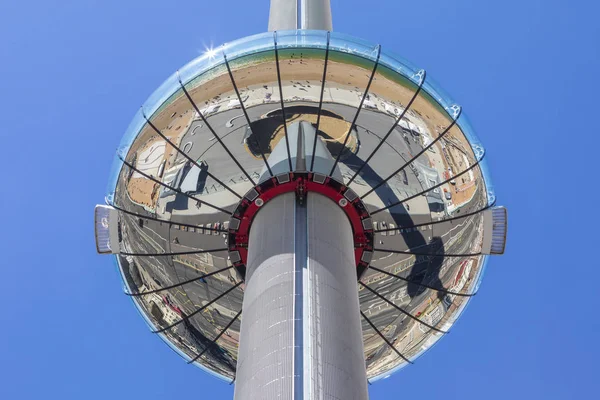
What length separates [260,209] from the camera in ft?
50.3

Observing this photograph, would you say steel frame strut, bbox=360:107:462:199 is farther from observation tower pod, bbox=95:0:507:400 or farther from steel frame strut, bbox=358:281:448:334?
steel frame strut, bbox=358:281:448:334

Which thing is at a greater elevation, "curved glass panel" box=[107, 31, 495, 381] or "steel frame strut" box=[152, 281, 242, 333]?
"curved glass panel" box=[107, 31, 495, 381]

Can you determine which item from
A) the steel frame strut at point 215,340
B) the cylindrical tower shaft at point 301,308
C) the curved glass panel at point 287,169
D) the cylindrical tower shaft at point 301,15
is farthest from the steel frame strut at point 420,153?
the cylindrical tower shaft at point 301,15

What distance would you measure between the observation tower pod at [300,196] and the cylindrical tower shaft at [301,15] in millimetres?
8343

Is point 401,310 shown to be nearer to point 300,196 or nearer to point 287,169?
point 300,196

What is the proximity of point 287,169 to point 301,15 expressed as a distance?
35.5 feet

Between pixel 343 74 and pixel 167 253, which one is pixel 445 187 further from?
Result: pixel 167 253

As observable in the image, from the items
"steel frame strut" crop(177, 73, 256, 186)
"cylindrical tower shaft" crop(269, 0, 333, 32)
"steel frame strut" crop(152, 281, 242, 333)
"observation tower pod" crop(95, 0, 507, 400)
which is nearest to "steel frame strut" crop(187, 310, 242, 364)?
"observation tower pod" crop(95, 0, 507, 400)

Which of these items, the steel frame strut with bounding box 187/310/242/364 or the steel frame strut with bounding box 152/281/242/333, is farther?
the steel frame strut with bounding box 187/310/242/364

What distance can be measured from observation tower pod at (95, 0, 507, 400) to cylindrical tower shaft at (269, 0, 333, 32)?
8343 millimetres

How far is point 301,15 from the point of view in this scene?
81.0 ft

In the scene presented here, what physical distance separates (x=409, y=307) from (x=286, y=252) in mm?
6354

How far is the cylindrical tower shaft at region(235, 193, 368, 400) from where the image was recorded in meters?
11.2

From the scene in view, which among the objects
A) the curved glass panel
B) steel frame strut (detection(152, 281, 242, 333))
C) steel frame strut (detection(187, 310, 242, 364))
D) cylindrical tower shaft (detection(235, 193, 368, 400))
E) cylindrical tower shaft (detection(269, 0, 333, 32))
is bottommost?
cylindrical tower shaft (detection(235, 193, 368, 400))
